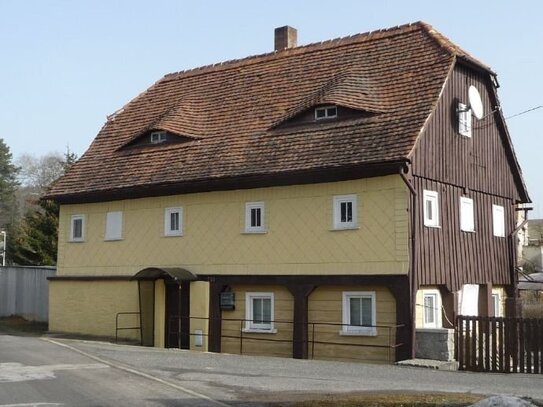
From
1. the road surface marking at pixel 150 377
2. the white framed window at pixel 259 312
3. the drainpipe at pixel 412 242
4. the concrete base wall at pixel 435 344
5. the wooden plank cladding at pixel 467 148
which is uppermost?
the wooden plank cladding at pixel 467 148

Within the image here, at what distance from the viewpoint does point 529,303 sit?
132 ft

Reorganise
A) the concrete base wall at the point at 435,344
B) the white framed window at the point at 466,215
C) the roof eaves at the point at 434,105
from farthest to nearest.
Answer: the white framed window at the point at 466,215
the roof eaves at the point at 434,105
the concrete base wall at the point at 435,344

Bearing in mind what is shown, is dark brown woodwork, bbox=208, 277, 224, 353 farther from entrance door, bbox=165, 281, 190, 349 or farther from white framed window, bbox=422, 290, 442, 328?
white framed window, bbox=422, 290, 442, 328

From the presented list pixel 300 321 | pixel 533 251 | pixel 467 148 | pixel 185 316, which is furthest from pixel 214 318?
pixel 533 251

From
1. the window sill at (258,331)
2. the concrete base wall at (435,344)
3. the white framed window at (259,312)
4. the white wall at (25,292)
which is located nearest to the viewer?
the concrete base wall at (435,344)

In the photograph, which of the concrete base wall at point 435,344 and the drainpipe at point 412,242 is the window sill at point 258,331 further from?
the concrete base wall at point 435,344

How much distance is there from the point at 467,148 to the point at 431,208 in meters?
3.13

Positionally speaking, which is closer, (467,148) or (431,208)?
(431,208)

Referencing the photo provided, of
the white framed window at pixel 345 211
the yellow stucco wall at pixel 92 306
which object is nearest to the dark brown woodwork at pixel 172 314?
the yellow stucco wall at pixel 92 306

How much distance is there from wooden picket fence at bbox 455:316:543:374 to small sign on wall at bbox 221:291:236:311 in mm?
7424

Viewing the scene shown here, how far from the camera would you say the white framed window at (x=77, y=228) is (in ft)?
92.7

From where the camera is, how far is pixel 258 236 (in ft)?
75.5

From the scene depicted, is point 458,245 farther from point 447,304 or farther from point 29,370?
point 29,370

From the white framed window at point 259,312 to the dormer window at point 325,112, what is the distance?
5.47m
